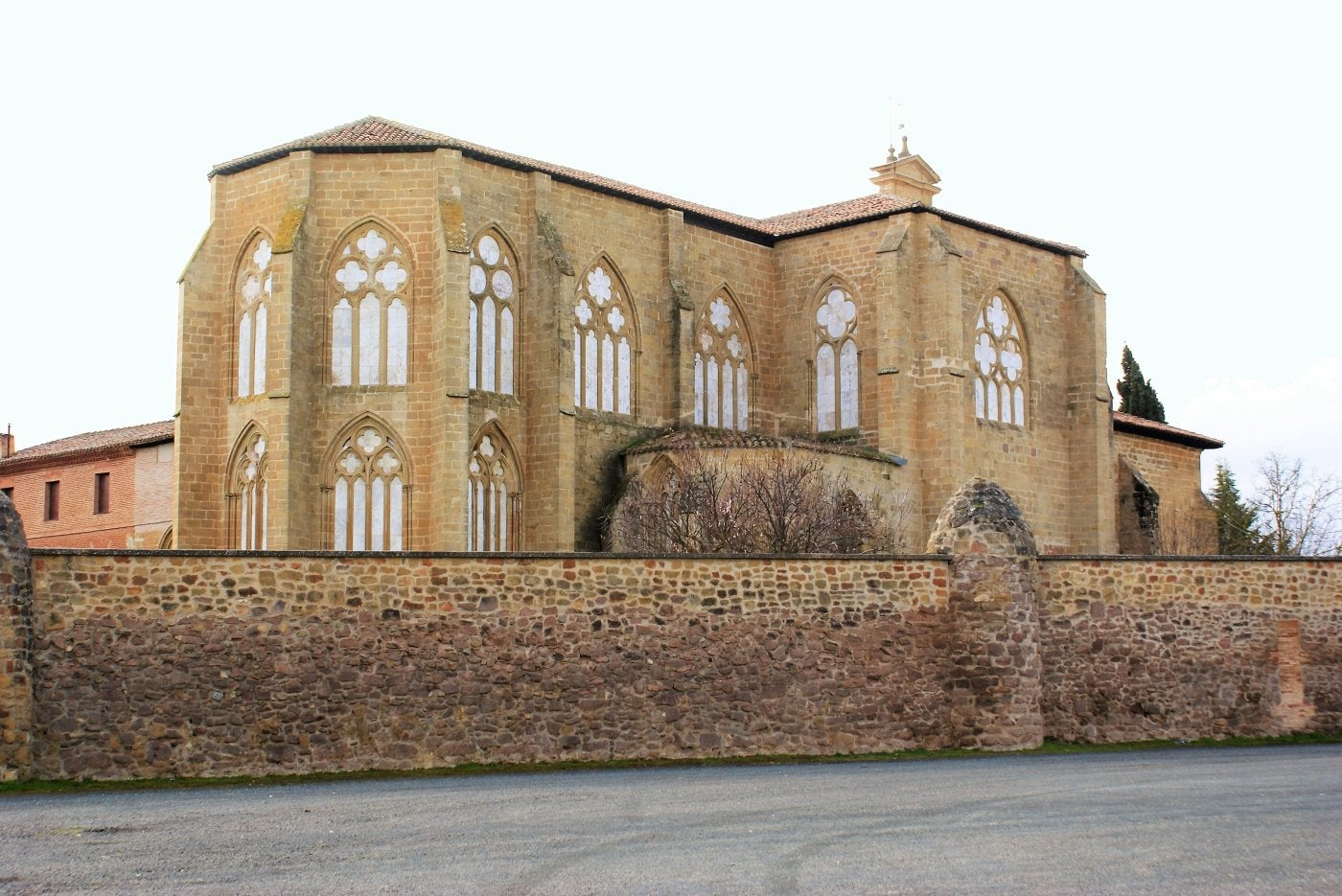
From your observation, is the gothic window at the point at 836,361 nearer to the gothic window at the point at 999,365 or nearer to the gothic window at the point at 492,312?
the gothic window at the point at 999,365

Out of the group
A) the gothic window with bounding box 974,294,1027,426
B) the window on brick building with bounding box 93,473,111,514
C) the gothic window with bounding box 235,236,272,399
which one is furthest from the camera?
the window on brick building with bounding box 93,473,111,514

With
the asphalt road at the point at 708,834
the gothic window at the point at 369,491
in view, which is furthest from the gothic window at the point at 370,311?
the asphalt road at the point at 708,834

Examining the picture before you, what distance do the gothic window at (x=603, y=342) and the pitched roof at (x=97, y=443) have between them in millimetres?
10794

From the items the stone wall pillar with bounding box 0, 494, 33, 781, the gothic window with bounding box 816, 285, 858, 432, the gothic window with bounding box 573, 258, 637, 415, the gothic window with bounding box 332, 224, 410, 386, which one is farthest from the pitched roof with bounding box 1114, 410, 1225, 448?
the stone wall pillar with bounding box 0, 494, 33, 781

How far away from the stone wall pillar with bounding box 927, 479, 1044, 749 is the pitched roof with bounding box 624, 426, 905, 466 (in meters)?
12.5

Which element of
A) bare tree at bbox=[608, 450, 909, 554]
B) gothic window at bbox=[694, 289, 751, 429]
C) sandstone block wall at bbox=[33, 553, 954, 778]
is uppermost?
gothic window at bbox=[694, 289, 751, 429]

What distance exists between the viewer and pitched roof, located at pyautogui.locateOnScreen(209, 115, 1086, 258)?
3494 cm

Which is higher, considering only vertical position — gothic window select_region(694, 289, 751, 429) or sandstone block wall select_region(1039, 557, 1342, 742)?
gothic window select_region(694, 289, 751, 429)

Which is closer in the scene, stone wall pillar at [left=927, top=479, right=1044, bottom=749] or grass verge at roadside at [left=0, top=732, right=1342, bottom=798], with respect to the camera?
grass verge at roadside at [left=0, top=732, right=1342, bottom=798]

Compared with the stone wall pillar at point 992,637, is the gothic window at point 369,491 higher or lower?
higher

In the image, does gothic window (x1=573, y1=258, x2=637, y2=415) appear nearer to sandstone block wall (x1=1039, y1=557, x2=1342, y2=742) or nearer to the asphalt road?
sandstone block wall (x1=1039, y1=557, x2=1342, y2=742)

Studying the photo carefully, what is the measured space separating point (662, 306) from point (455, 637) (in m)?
19.6

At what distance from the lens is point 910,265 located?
1601 inches

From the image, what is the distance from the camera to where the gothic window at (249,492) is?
34406mm
